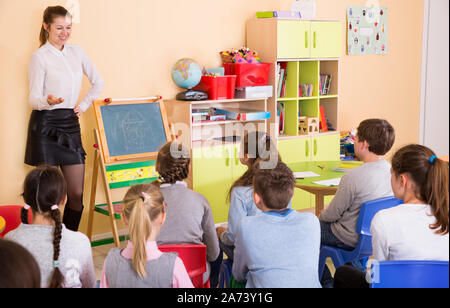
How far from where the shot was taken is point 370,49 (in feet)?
19.5

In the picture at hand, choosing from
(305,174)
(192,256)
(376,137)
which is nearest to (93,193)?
(305,174)

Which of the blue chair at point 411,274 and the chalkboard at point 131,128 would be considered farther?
the chalkboard at point 131,128

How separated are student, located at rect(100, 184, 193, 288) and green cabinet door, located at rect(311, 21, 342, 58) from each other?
3438mm

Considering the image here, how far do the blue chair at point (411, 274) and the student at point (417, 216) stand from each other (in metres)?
0.23

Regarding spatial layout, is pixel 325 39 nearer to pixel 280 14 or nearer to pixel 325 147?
pixel 280 14

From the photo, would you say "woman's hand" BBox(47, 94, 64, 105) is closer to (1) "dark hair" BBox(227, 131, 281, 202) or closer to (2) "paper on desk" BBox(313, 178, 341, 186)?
(1) "dark hair" BBox(227, 131, 281, 202)

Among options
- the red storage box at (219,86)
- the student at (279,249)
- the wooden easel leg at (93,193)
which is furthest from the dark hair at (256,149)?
the red storage box at (219,86)

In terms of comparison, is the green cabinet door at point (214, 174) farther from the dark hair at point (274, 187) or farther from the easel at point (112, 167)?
the dark hair at point (274, 187)

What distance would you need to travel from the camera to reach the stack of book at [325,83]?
5.22 meters

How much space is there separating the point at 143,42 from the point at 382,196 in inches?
96.2

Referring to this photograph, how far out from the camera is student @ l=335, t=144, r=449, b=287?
1.94 meters

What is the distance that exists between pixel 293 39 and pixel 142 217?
10.7 ft
